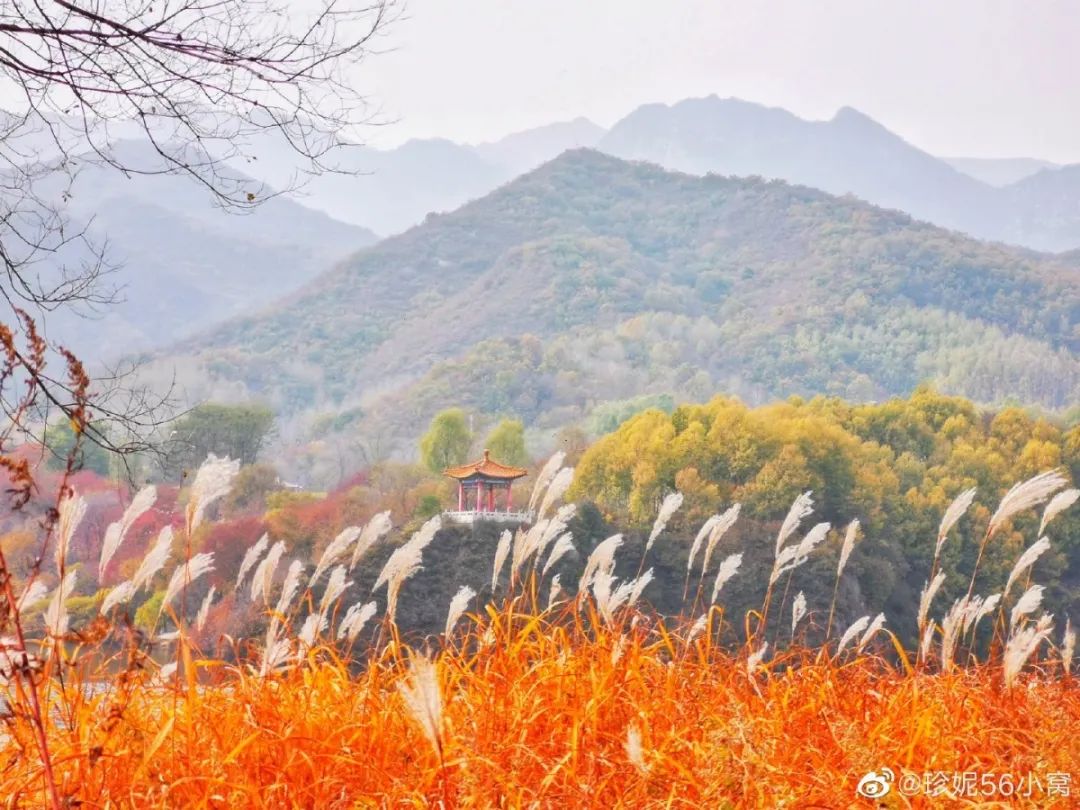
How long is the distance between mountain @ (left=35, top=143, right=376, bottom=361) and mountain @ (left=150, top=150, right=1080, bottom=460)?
15.3 meters

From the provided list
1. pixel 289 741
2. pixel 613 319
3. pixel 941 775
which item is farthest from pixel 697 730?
pixel 613 319

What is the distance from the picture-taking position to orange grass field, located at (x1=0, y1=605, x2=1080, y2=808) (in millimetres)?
2607

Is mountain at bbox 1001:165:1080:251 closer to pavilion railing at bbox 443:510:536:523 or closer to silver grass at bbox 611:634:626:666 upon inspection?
pavilion railing at bbox 443:510:536:523

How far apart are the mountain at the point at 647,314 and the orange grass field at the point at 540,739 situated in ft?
220

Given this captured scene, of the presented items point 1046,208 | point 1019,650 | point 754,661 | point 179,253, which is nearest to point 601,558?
point 754,661

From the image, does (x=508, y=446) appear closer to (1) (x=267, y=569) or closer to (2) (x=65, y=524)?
(1) (x=267, y=569)

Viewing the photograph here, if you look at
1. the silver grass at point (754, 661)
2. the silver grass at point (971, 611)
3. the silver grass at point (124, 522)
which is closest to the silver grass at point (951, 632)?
the silver grass at point (971, 611)

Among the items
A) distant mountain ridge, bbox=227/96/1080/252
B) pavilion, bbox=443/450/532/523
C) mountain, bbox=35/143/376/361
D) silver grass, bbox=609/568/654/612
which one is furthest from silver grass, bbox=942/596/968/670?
distant mountain ridge, bbox=227/96/1080/252

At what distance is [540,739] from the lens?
9.73ft

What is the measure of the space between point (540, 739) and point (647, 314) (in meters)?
85.6

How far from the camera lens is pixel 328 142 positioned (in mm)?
3600

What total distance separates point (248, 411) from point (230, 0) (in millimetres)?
53272

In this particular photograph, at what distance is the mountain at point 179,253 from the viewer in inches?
4311

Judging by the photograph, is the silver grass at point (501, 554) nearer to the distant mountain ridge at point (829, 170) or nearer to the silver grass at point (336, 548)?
the silver grass at point (336, 548)
